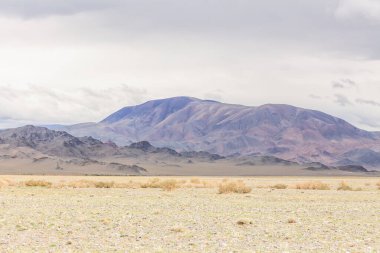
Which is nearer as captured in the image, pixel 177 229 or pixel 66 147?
pixel 177 229

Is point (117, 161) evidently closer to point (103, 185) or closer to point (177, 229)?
point (103, 185)

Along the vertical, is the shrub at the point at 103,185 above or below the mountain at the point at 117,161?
below

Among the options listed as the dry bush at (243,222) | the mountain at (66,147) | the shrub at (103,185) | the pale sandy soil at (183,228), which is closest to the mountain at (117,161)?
the mountain at (66,147)

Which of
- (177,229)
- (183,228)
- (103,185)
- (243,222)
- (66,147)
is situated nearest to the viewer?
(177,229)

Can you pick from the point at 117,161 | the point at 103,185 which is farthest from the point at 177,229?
the point at 117,161

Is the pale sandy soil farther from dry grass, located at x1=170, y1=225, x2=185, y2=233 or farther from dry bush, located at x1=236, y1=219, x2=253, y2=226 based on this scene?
dry bush, located at x1=236, y1=219, x2=253, y2=226

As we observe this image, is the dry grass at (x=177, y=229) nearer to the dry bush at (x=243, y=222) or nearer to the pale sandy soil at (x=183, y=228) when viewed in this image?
the pale sandy soil at (x=183, y=228)

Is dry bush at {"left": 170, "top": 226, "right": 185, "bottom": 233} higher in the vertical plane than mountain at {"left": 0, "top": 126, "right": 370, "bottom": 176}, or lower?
lower

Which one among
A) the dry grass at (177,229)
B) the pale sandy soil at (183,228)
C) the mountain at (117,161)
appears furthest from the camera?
the mountain at (117,161)

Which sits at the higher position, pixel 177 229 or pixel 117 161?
pixel 117 161

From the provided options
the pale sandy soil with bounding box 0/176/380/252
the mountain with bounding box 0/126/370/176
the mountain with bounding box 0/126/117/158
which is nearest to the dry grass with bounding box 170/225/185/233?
the pale sandy soil with bounding box 0/176/380/252

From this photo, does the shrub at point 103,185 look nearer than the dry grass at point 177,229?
No

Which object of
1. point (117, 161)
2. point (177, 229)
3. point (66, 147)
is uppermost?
point (66, 147)

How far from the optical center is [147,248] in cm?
1587
